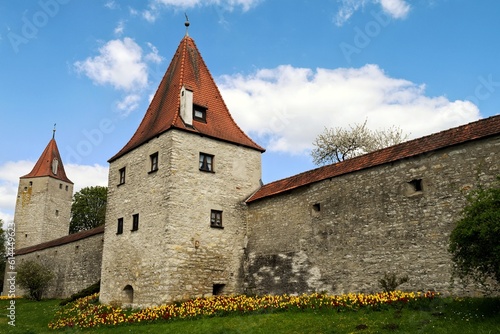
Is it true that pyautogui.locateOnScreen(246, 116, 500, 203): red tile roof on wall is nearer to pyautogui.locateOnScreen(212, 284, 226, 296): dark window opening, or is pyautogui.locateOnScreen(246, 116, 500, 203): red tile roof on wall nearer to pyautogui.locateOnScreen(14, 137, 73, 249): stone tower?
pyautogui.locateOnScreen(212, 284, 226, 296): dark window opening

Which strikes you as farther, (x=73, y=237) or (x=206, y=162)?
(x=73, y=237)

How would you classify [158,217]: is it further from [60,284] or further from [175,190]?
[60,284]

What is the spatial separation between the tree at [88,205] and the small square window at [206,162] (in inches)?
1337

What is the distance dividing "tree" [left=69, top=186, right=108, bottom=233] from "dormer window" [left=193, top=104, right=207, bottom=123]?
108ft

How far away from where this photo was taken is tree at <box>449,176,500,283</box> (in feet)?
25.9

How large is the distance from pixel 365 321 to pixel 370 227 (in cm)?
414

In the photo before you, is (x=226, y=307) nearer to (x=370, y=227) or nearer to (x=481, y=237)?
(x=370, y=227)

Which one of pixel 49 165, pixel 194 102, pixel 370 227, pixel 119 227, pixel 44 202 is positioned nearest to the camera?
pixel 370 227

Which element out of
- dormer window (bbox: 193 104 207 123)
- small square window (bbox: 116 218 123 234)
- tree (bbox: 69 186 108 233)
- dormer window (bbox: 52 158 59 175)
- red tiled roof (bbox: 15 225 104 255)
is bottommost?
small square window (bbox: 116 218 123 234)

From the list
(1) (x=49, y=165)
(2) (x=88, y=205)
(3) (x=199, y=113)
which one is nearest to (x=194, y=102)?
(3) (x=199, y=113)

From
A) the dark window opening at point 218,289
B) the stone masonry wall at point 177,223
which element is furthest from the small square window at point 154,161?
the dark window opening at point 218,289

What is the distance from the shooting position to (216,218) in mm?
17422

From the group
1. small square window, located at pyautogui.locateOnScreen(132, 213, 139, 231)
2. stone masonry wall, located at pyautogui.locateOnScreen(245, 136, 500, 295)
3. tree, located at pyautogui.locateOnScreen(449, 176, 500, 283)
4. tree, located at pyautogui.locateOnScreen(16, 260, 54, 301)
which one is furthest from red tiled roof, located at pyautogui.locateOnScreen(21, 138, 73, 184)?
tree, located at pyautogui.locateOnScreen(449, 176, 500, 283)

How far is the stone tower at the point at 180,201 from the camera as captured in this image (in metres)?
16.0
